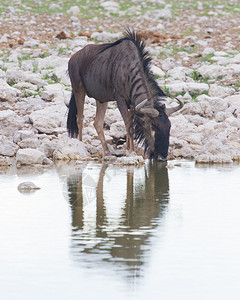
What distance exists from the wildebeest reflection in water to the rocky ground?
168 cm

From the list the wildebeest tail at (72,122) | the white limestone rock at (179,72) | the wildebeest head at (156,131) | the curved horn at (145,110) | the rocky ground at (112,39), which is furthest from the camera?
the white limestone rock at (179,72)

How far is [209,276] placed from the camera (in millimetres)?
4938

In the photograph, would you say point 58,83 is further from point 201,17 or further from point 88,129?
point 201,17

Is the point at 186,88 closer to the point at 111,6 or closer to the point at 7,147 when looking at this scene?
the point at 7,147

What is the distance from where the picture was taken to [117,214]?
23.1ft

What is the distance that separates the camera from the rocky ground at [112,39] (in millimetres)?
12227

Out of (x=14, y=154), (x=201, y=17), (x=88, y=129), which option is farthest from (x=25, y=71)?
(x=201, y=17)

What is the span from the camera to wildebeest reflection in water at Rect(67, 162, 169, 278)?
5.44m

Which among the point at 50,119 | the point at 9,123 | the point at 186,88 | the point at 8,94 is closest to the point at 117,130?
the point at 50,119

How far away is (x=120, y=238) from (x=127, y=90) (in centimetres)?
592

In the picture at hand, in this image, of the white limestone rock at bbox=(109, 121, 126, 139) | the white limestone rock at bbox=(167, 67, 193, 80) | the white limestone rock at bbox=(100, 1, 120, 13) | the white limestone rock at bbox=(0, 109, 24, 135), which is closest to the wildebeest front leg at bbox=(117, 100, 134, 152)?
the white limestone rock at bbox=(109, 121, 126, 139)

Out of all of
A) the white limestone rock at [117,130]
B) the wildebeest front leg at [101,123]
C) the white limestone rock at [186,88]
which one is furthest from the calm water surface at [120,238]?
the white limestone rock at [186,88]

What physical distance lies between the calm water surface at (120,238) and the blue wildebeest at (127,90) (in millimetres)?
1656

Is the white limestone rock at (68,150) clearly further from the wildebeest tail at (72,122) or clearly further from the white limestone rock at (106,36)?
the white limestone rock at (106,36)
